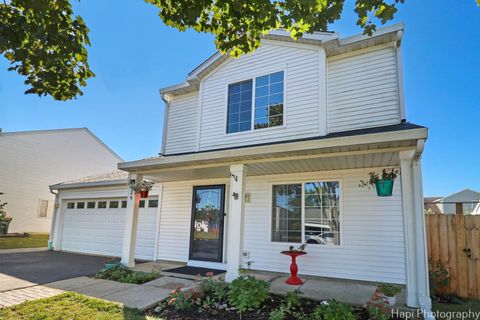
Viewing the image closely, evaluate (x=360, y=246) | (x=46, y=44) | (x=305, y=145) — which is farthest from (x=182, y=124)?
(x=360, y=246)

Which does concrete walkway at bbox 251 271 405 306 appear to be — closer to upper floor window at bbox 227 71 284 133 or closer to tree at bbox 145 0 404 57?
upper floor window at bbox 227 71 284 133

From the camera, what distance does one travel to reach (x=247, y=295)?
4309 millimetres

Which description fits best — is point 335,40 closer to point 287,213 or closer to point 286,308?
point 287,213

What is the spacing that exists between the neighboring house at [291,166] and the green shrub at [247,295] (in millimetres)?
1094

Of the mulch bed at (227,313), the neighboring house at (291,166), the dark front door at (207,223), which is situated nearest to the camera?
the mulch bed at (227,313)

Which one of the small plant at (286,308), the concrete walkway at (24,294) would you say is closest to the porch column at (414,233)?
the small plant at (286,308)

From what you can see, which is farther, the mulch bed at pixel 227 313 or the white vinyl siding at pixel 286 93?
the white vinyl siding at pixel 286 93

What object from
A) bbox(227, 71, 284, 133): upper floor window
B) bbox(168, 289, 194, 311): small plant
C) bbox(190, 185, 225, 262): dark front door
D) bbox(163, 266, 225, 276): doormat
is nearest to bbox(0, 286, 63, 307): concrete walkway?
bbox(168, 289, 194, 311): small plant

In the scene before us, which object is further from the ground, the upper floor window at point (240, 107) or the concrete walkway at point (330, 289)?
the upper floor window at point (240, 107)

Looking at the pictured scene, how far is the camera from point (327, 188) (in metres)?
6.77

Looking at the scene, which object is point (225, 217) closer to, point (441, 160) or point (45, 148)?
point (441, 160)

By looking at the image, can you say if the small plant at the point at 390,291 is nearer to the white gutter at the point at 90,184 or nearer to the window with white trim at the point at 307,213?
the window with white trim at the point at 307,213

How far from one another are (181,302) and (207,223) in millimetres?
3834

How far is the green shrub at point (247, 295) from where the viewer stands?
4.25 meters
